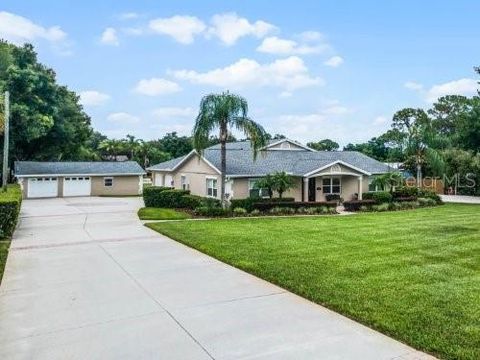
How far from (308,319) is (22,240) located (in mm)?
11384

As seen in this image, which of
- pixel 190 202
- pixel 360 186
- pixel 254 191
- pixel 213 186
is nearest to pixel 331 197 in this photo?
pixel 360 186

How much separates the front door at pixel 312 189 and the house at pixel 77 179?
19.0m

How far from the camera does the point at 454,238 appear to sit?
13.4 metres

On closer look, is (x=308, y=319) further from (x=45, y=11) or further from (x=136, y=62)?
(x=136, y=62)

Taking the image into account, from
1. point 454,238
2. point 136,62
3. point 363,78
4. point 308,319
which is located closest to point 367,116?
point 363,78

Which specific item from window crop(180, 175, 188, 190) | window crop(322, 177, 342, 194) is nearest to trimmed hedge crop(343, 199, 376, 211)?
window crop(322, 177, 342, 194)

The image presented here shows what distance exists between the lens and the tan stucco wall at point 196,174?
27203 mm

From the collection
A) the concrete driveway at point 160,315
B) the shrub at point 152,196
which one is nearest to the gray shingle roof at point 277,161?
the shrub at point 152,196

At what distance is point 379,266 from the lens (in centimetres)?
958

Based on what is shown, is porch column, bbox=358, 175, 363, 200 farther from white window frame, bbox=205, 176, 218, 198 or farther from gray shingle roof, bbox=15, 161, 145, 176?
gray shingle roof, bbox=15, 161, 145, 176

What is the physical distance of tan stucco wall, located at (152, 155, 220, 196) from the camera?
27203 millimetres

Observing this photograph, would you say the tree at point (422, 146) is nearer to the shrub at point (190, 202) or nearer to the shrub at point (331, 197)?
the shrub at point (331, 197)

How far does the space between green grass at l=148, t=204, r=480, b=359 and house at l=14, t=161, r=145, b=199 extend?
2287 cm

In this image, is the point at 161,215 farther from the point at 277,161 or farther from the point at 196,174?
the point at 277,161
